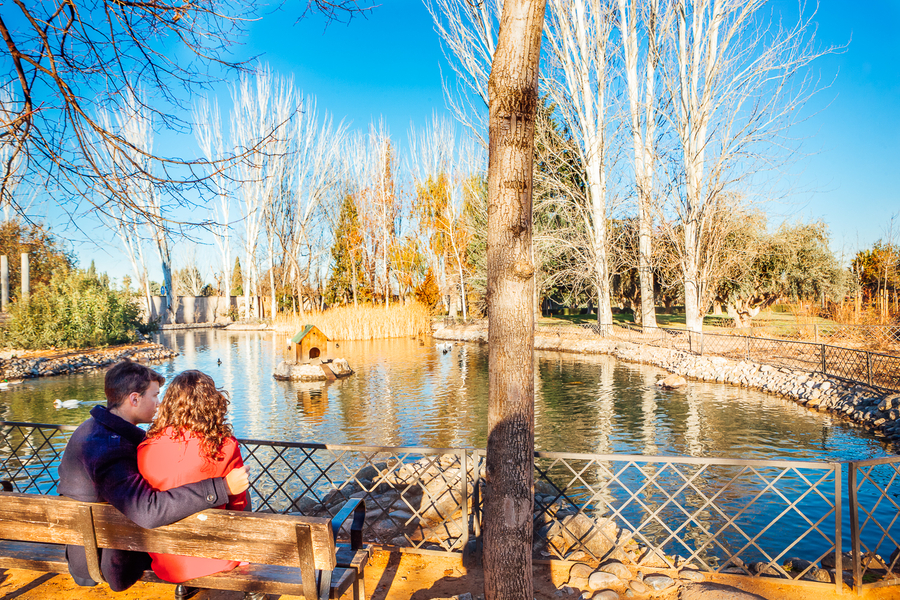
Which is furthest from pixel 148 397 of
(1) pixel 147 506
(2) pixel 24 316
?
(2) pixel 24 316

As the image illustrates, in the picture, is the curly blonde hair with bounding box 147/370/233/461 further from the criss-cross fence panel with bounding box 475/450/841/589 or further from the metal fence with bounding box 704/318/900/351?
the metal fence with bounding box 704/318/900/351

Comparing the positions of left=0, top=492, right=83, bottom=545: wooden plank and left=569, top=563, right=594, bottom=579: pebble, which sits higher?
left=0, top=492, right=83, bottom=545: wooden plank

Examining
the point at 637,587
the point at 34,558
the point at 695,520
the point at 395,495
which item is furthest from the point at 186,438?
the point at 695,520

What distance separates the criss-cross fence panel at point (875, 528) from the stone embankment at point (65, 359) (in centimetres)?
1856

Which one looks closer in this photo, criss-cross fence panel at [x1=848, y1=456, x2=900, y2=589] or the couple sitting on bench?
the couple sitting on bench

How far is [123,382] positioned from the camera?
238 centimetres

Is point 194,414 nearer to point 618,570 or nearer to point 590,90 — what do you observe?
point 618,570

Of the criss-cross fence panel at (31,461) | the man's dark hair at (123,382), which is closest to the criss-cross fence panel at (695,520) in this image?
the man's dark hair at (123,382)

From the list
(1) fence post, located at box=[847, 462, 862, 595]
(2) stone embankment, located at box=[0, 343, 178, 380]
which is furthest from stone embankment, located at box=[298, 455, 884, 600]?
(2) stone embankment, located at box=[0, 343, 178, 380]

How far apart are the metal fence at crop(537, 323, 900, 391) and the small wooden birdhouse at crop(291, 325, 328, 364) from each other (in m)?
10.7

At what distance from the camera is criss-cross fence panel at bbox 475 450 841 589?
357 centimetres

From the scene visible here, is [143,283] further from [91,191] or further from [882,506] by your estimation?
[882,506]

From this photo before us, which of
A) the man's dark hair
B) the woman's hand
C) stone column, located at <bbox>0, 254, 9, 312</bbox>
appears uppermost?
stone column, located at <bbox>0, 254, 9, 312</bbox>

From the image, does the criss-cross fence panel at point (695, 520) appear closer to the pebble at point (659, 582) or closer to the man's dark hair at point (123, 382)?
the pebble at point (659, 582)
